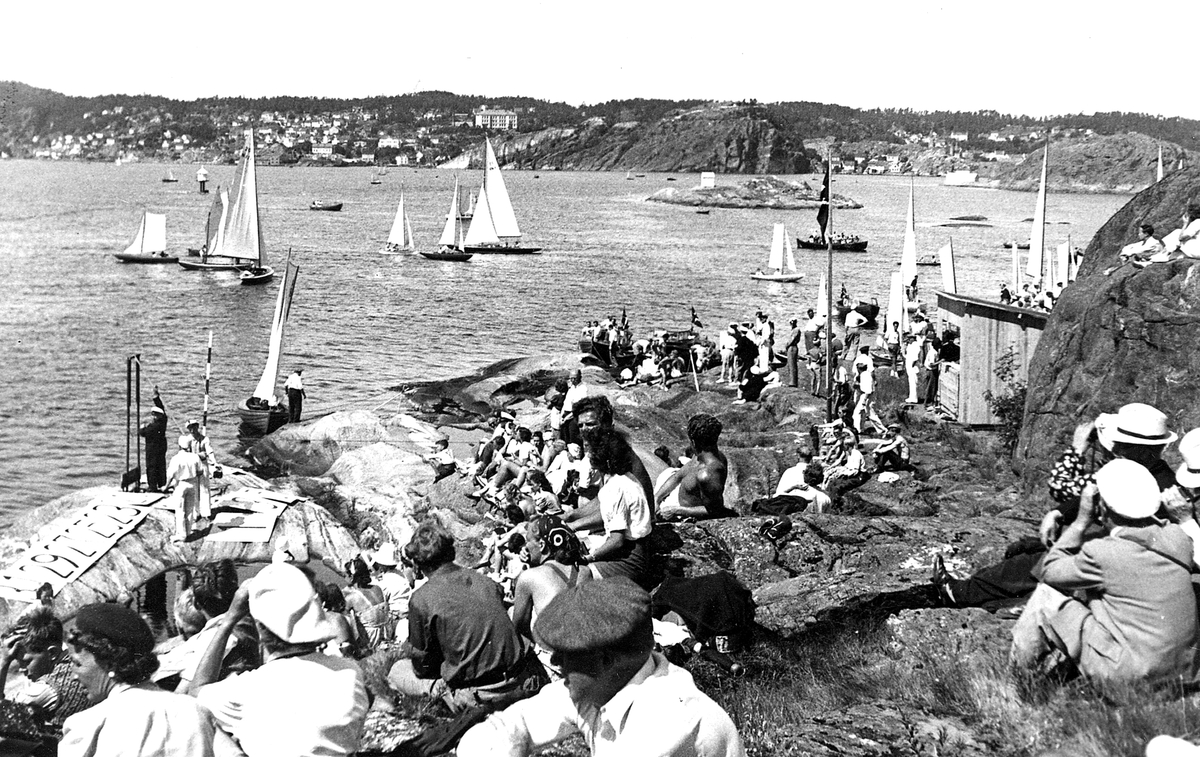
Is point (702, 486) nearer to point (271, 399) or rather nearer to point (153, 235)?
point (271, 399)

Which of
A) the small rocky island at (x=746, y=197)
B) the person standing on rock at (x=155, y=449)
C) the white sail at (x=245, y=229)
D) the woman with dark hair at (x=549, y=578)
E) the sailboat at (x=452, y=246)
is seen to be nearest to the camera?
the woman with dark hair at (x=549, y=578)

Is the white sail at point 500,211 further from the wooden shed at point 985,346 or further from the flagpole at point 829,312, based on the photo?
the wooden shed at point 985,346

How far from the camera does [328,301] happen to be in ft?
175

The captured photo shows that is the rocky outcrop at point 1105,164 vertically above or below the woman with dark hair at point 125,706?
above

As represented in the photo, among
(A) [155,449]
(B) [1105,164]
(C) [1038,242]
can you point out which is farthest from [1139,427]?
(B) [1105,164]

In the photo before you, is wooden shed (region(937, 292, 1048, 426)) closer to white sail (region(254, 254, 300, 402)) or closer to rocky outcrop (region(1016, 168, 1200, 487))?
rocky outcrop (region(1016, 168, 1200, 487))

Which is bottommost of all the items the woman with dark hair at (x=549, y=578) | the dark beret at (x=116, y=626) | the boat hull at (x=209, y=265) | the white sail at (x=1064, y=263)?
the boat hull at (x=209, y=265)

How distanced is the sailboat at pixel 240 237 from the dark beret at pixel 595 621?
173 feet

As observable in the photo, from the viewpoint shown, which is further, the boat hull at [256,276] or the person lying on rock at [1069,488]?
the boat hull at [256,276]

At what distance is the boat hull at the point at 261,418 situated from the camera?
80.2 ft

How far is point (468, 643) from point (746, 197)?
495 feet

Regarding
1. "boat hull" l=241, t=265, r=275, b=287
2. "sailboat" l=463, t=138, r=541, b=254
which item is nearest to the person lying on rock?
"boat hull" l=241, t=265, r=275, b=287

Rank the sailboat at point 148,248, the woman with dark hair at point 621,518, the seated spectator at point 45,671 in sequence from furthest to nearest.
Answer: the sailboat at point 148,248, the woman with dark hair at point 621,518, the seated spectator at point 45,671

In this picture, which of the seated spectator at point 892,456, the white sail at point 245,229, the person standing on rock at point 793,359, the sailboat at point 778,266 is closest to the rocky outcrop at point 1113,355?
the seated spectator at point 892,456
